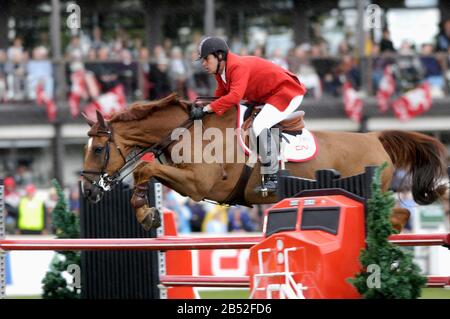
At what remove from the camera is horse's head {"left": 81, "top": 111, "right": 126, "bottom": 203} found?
7.52 meters

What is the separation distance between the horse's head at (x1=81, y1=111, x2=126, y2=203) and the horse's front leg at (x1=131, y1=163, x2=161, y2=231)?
33 cm

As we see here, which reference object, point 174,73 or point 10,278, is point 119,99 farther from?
point 10,278

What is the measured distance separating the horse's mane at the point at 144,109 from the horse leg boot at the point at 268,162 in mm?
746

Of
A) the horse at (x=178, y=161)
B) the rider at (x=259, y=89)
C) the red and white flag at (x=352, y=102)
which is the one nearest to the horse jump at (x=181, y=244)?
the horse at (x=178, y=161)

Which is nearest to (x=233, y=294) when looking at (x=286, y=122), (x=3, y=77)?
(x=286, y=122)

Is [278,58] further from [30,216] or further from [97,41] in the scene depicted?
[30,216]

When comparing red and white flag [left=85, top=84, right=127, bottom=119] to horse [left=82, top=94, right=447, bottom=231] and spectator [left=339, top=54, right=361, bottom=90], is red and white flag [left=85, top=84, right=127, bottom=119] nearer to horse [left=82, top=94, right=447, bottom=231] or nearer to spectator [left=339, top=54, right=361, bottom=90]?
spectator [left=339, top=54, right=361, bottom=90]

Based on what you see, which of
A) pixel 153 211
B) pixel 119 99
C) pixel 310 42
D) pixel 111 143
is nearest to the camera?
pixel 153 211

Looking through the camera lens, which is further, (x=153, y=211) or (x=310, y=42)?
(x=310, y=42)

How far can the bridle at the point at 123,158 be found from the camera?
7.55 metres

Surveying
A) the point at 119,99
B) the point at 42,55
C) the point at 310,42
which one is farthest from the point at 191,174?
the point at 310,42

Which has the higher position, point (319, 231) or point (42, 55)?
point (42, 55)

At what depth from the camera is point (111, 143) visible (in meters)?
7.68

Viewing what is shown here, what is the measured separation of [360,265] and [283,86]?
2434 mm
